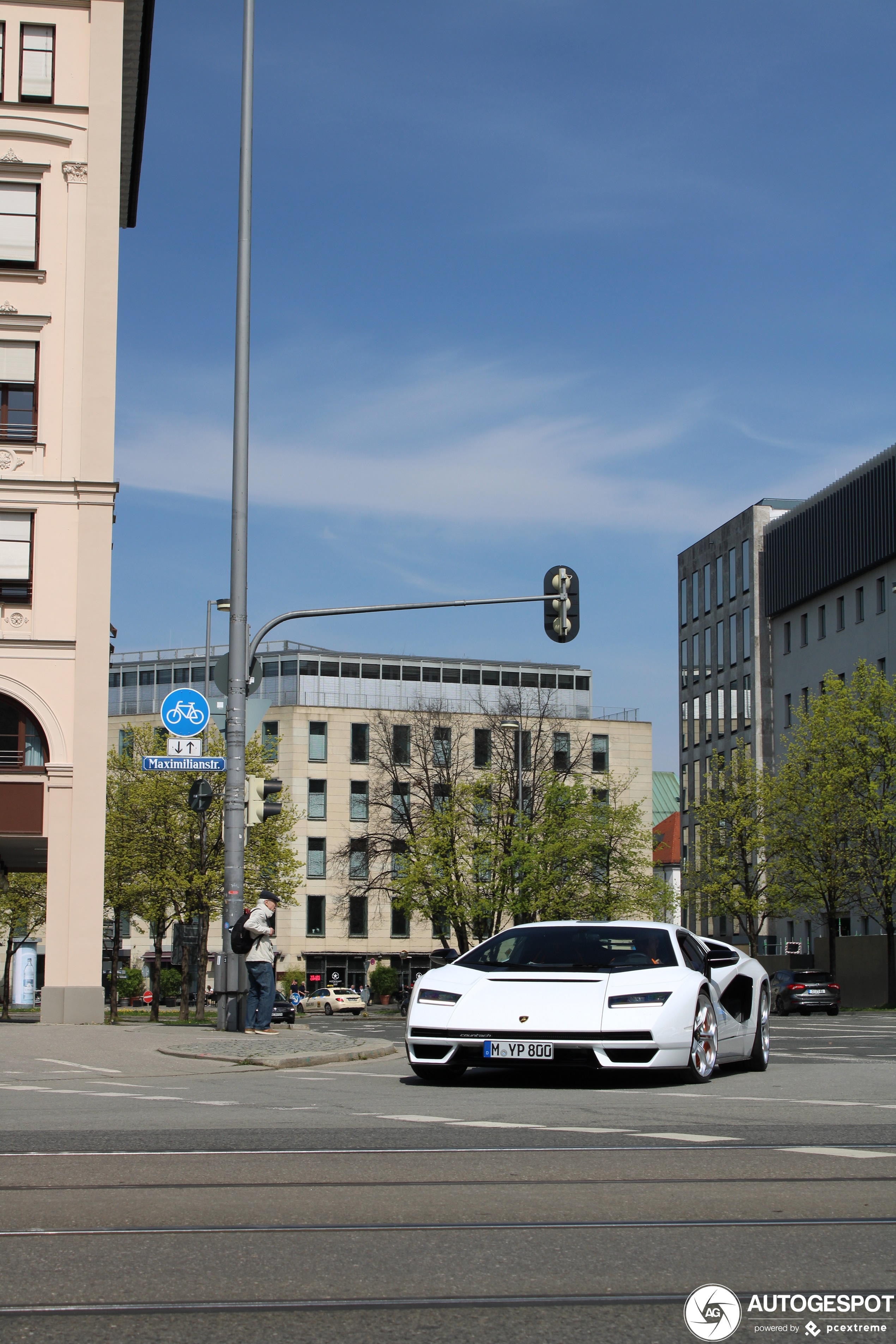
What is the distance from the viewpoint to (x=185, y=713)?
2053cm

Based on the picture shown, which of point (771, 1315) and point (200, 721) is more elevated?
point (200, 721)

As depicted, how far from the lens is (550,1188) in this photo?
6727 millimetres

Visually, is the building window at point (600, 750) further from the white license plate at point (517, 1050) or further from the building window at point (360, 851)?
the white license plate at point (517, 1050)

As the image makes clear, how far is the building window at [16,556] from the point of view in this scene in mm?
29703

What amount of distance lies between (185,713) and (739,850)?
47001mm

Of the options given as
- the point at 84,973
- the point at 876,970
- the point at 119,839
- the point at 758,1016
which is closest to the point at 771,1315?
the point at 758,1016

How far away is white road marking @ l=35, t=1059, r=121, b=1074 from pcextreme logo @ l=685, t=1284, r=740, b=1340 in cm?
1085

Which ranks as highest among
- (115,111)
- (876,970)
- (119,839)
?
(115,111)

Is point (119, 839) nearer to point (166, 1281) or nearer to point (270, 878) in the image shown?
point (270, 878)

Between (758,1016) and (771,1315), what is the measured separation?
993 centimetres

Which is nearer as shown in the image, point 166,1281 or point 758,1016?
point 166,1281

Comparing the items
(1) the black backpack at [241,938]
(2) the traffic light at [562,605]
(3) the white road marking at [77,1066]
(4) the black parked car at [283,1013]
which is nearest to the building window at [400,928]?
(4) the black parked car at [283,1013]

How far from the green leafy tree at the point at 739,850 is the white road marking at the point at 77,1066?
1875 inches

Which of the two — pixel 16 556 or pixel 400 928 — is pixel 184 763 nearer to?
pixel 16 556
